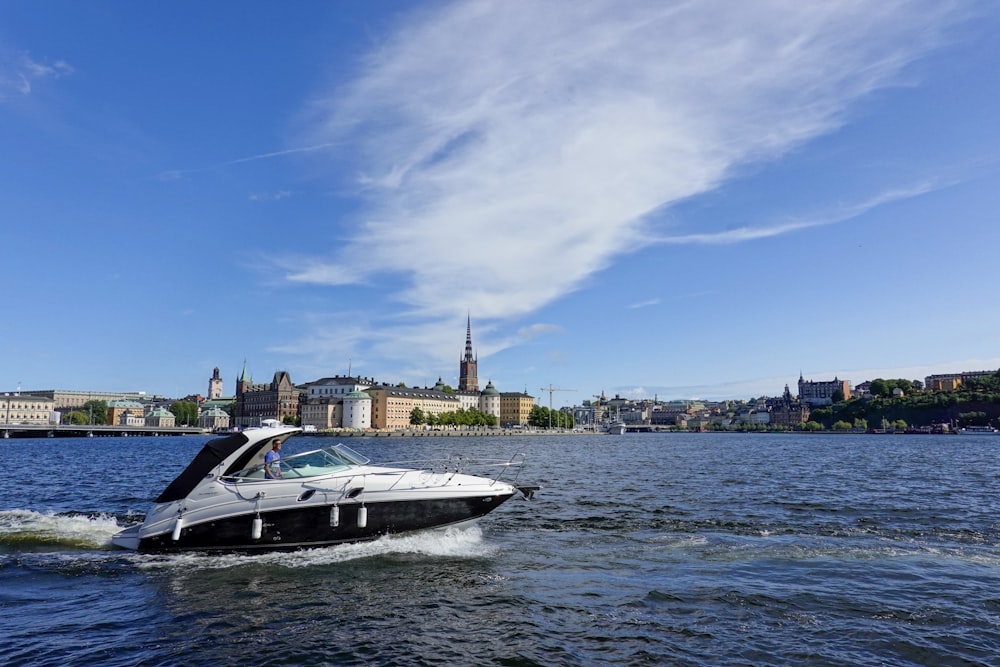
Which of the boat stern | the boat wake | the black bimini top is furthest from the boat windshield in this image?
the boat wake

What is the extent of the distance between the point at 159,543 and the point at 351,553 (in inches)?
182

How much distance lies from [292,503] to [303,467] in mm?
911

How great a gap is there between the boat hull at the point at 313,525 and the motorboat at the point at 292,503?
22 millimetres

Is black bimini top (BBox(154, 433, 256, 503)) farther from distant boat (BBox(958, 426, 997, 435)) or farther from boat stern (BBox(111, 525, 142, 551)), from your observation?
distant boat (BBox(958, 426, 997, 435))

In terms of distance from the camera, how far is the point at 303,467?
49.2ft

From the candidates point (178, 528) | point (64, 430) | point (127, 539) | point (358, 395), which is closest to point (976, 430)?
point (358, 395)

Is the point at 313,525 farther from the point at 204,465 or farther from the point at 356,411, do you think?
the point at 356,411

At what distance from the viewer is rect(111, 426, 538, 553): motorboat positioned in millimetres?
14453

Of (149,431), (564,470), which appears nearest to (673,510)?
(564,470)

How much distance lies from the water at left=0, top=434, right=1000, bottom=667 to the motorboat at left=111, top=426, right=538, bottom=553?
445 mm

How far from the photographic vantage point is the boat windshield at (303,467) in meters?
14.8

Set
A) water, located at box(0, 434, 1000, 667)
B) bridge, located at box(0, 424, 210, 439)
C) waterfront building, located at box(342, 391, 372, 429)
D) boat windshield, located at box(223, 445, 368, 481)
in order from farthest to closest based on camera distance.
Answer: waterfront building, located at box(342, 391, 372, 429), bridge, located at box(0, 424, 210, 439), boat windshield, located at box(223, 445, 368, 481), water, located at box(0, 434, 1000, 667)

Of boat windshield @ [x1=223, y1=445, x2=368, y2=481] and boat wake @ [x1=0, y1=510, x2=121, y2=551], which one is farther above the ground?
boat windshield @ [x1=223, y1=445, x2=368, y2=481]

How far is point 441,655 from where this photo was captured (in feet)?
29.3
